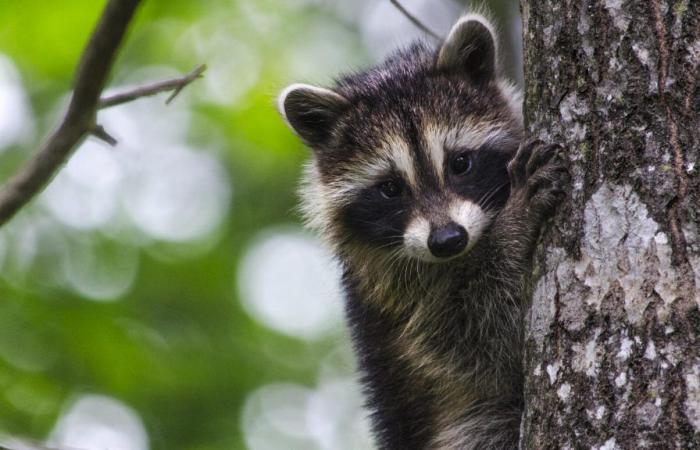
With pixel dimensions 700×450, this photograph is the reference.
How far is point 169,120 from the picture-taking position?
10141mm

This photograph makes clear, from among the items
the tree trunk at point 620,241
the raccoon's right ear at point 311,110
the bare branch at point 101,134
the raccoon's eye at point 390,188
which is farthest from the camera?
the raccoon's right ear at point 311,110

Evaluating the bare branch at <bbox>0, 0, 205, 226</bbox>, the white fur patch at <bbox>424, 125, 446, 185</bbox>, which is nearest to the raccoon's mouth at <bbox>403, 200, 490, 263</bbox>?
the white fur patch at <bbox>424, 125, 446, 185</bbox>

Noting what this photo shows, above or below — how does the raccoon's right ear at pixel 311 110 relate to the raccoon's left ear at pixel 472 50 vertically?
below

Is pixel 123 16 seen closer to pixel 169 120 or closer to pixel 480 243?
pixel 480 243

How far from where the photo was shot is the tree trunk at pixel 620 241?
2.49m

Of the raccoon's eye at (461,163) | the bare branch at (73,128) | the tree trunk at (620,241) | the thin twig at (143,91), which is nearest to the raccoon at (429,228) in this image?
A: the raccoon's eye at (461,163)

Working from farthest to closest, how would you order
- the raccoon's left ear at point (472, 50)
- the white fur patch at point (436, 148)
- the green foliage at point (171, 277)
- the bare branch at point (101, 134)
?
the green foliage at point (171, 277)
the raccoon's left ear at point (472, 50)
the white fur patch at point (436, 148)
the bare branch at point (101, 134)

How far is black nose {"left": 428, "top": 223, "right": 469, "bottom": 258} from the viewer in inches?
147

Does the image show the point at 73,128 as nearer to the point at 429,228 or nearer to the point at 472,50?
the point at 429,228

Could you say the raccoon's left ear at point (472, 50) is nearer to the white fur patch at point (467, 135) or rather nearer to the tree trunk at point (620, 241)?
the white fur patch at point (467, 135)

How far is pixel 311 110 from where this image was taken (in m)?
4.73

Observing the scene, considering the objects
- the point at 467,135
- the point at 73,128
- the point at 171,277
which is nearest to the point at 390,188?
the point at 467,135

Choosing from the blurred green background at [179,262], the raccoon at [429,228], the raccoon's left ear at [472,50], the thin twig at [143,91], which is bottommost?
the blurred green background at [179,262]

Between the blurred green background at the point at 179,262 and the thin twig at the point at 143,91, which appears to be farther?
the blurred green background at the point at 179,262
